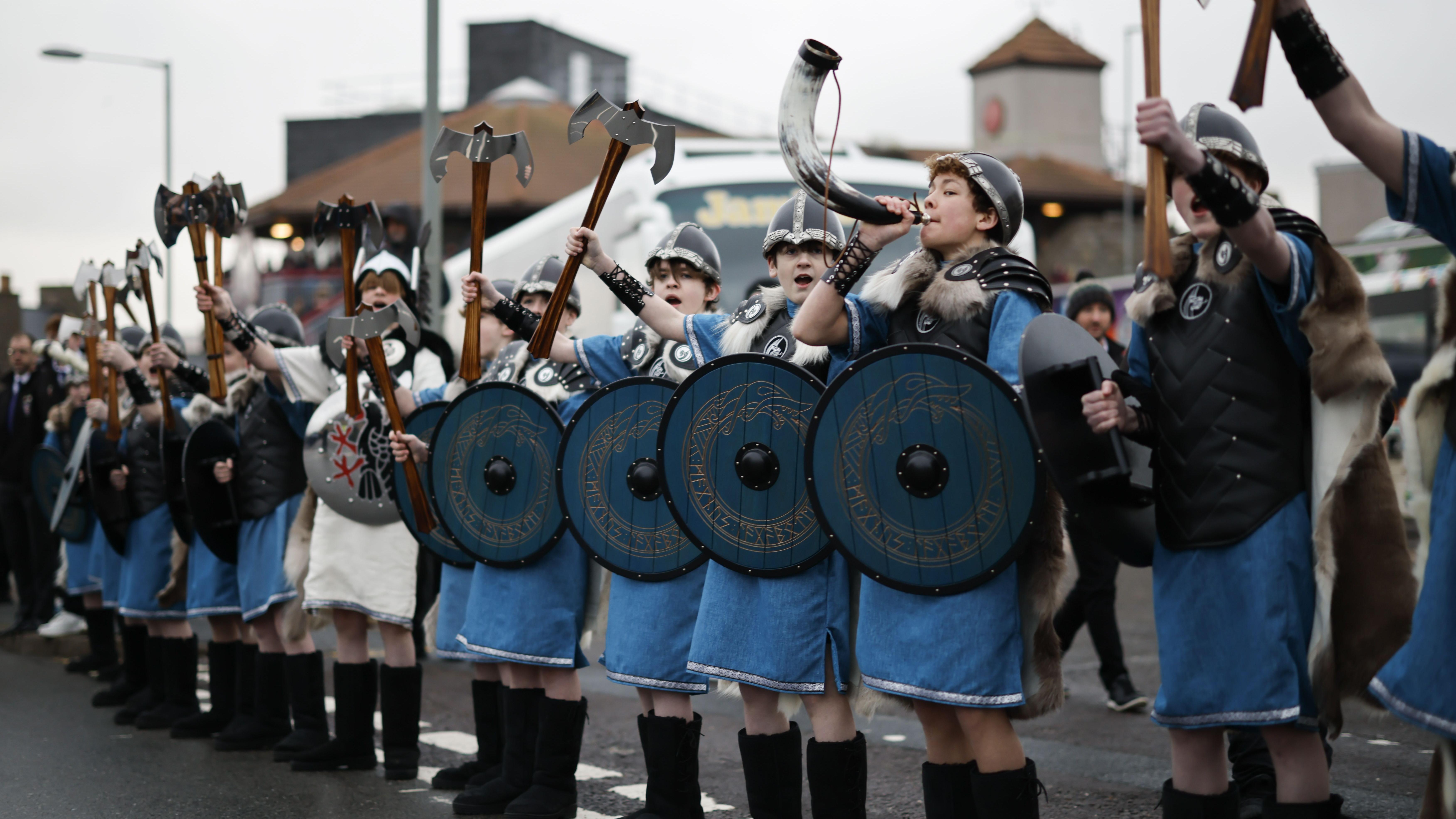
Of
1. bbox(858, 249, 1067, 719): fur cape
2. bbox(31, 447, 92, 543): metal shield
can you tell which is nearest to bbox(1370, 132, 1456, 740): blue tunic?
bbox(858, 249, 1067, 719): fur cape

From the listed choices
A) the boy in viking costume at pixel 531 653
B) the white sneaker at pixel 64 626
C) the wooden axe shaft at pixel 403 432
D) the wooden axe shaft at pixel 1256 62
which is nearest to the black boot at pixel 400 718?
the boy in viking costume at pixel 531 653

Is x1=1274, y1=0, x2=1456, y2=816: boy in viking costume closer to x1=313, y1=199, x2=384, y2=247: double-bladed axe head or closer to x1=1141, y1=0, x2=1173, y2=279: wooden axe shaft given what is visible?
x1=1141, y1=0, x2=1173, y2=279: wooden axe shaft

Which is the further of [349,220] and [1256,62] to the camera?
[349,220]

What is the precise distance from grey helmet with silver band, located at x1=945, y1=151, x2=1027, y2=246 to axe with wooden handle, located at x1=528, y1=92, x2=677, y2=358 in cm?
93

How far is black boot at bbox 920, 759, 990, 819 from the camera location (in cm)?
325

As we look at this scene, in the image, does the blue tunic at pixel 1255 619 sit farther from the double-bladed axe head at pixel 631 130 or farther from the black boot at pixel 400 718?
the black boot at pixel 400 718

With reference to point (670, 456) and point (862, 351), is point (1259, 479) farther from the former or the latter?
point (670, 456)

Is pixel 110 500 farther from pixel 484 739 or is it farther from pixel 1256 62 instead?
pixel 1256 62

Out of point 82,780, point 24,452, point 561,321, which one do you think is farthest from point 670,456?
point 24,452

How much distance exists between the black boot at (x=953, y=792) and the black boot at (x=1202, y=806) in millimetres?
444

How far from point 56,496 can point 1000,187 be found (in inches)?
266

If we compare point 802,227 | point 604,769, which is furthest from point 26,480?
point 802,227

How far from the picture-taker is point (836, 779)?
11.7 feet

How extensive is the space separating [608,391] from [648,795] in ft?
3.89
